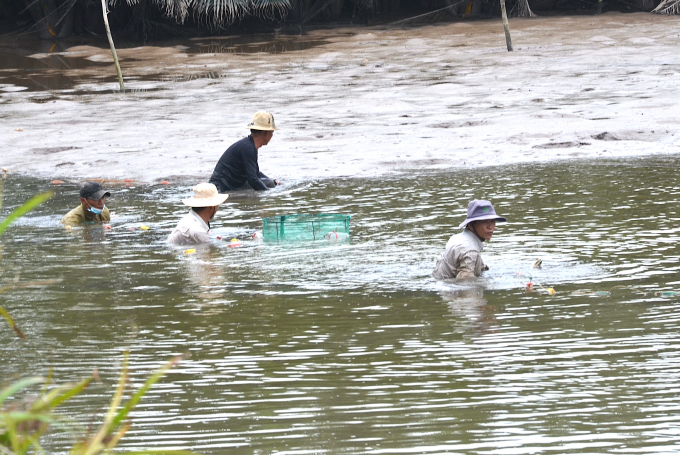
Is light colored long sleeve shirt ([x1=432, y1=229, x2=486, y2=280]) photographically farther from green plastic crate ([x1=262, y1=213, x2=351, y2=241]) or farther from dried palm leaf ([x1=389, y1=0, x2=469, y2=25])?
dried palm leaf ([x1=389, y1=0, x2=469, y2=25])

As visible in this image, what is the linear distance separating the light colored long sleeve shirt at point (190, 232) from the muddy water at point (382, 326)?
8.4 inches

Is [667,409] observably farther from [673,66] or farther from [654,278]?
[673,66]

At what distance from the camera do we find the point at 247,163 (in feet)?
35.2

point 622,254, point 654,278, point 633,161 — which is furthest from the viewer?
point 633,161

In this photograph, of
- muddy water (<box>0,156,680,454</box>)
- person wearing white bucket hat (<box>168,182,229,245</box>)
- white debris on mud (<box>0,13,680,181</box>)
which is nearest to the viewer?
muddy water (<box>0,156,680,454</box>)

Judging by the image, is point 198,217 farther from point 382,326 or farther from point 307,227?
point 382,326

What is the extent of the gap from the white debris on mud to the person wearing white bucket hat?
3293mm

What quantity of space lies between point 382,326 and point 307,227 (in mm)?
2954

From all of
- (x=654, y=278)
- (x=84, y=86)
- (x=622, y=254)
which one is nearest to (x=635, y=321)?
(x=654, y=278)

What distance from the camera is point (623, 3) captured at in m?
29.6

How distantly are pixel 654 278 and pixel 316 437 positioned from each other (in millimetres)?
3405

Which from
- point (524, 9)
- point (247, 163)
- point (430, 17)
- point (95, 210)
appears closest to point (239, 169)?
point (247, 163)

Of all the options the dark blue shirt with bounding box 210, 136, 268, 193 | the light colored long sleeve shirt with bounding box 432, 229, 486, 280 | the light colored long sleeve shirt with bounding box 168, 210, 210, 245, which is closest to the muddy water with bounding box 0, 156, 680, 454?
the light colored long sleeve shirt with bounding box 432, 229, 486, 280

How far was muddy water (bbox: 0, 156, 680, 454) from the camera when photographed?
158 inches
